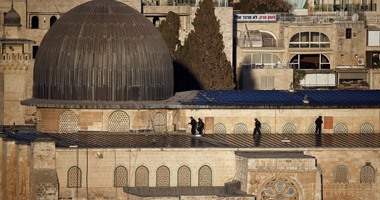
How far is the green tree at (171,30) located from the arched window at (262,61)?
1158 centimetres

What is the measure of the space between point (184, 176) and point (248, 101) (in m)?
9.92

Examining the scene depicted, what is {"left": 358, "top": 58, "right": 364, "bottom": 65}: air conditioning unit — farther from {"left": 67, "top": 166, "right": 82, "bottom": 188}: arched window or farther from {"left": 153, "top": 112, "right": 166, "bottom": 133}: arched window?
{"left": 67, "top": 166, "right": 82, "bottom": 188}: arched window

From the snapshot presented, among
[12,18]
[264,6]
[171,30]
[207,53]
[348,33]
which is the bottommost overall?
[207,53]

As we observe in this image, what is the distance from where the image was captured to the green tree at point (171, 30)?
160500 mm

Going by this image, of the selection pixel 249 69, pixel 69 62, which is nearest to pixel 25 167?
pixel 69 62

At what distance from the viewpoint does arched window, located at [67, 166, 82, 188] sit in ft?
386

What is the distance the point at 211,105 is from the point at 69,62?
687 centimetres

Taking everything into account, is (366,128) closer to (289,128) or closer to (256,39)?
(289,128)

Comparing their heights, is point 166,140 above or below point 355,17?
below

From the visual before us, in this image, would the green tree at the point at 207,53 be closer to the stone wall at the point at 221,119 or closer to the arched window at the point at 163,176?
the stone wall at the point at 221,119

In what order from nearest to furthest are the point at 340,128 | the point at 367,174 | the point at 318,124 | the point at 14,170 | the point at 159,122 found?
the point at 367,174 < the point at 14,170 < the point at 159,122 < the point at 318,124 < the point at 340,128

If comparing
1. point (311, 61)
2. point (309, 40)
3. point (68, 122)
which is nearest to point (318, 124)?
point (68, 122)

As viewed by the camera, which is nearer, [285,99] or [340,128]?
[340,128]

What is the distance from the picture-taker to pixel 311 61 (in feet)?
600
